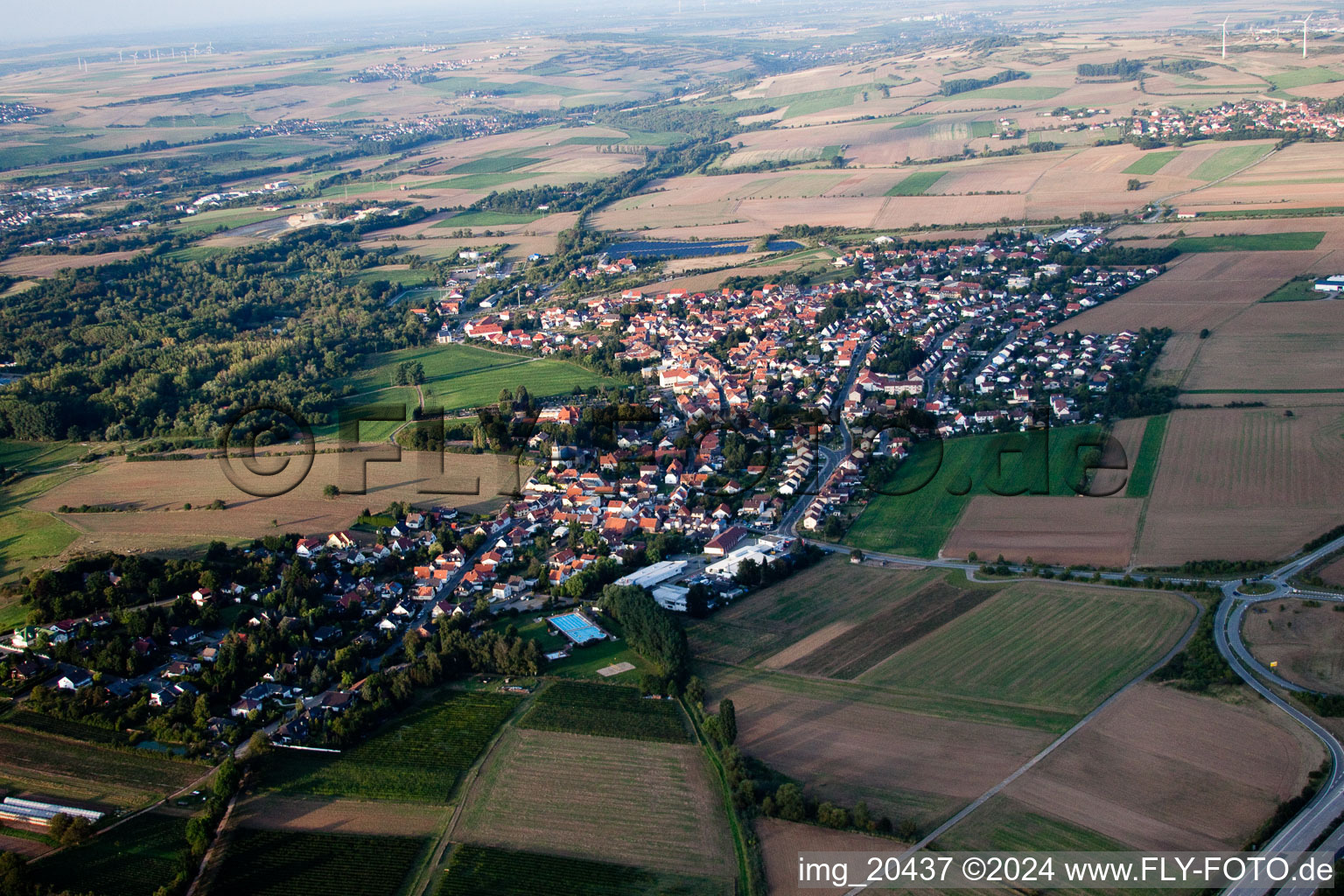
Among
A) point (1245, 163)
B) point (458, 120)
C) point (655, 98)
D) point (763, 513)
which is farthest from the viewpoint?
point (655, 98)

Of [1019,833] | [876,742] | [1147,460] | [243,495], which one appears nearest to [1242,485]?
[1147,460]

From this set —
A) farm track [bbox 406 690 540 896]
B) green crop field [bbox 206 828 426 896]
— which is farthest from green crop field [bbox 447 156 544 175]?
green crop field [bbox 206 828 426 896]

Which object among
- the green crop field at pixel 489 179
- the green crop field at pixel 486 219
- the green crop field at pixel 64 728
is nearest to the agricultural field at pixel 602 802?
the green crop field at pixel 64 728

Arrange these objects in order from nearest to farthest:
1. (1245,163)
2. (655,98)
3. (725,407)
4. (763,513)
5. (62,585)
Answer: (62,585) → (763,513) → (725,407) → (1245,163) → (655,98)

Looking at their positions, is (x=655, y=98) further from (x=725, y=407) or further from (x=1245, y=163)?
(x=725, y=407)

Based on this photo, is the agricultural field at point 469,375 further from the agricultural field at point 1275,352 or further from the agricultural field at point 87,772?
the agricultural field at point 1275,352

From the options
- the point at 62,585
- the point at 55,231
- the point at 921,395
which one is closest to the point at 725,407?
the point at 921,395

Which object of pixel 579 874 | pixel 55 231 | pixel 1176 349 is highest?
pixel 55 231
